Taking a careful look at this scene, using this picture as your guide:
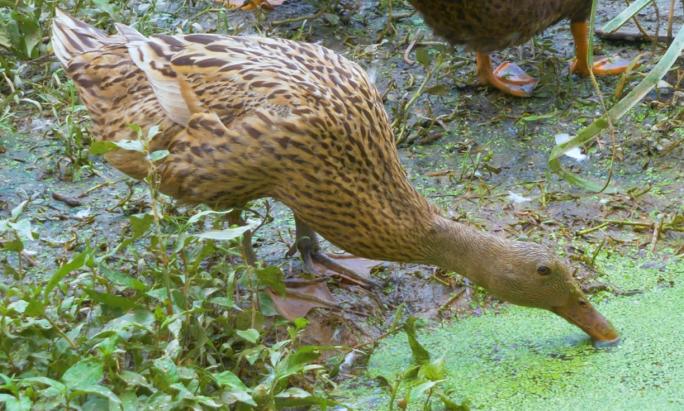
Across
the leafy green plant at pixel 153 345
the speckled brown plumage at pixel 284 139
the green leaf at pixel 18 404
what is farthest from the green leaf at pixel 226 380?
the speckled brown plumage at pixel 284 139

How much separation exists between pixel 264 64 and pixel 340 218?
76 cm

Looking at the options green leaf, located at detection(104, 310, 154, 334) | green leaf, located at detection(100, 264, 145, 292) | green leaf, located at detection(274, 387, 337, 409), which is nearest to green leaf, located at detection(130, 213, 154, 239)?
green leaf, located at detection(100, 264, 145, 292)

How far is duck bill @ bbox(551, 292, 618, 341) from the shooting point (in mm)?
3570

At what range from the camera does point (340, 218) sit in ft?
11.9

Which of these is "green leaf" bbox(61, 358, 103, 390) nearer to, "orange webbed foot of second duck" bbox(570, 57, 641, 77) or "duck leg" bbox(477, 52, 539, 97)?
"duck leg" bbox(477, 52, 539, 97)

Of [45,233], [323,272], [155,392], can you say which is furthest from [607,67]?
[155,392]

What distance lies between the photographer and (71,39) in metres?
4.34

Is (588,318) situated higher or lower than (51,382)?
lower

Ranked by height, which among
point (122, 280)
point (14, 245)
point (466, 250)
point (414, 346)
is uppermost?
point (14, 245)

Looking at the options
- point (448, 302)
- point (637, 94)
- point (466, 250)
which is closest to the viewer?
point (637, 94)

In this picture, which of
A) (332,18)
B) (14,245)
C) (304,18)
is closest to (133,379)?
(14,245)

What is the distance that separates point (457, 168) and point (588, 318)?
1.71m

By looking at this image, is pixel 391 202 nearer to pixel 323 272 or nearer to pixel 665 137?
pixel 323 272

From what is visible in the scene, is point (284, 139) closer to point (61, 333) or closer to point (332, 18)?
point (61, 333)
